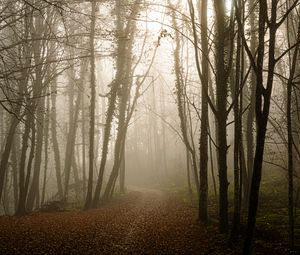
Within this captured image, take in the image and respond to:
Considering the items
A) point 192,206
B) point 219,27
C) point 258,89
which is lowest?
point 192,206

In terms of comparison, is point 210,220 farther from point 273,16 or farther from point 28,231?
point 273,16

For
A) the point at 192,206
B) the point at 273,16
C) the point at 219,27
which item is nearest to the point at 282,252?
the point at 273,16

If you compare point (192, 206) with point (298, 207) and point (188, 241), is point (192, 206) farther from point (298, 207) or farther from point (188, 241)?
point (188, 241)

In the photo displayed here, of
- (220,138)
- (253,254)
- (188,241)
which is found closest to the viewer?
(253,254)

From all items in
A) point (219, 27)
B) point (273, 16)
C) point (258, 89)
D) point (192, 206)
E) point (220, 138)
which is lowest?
point (192, 206)

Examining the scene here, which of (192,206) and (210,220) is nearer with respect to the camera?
(210,220)

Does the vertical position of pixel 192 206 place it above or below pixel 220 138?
below

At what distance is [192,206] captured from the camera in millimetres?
16672

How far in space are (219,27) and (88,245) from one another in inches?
279

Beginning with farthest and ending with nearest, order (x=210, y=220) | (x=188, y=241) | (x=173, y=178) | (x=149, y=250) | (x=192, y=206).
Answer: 1. (x=173, y=178)
2. (x=192, y=206)
3. (x=210, y=220)
4. (x=188, y=241)
5. (x=149, y=250)

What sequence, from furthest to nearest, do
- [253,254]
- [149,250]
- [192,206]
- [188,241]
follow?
[192,206] → [188,241] → [149,250] → [253,254]

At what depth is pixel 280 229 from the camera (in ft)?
32.5

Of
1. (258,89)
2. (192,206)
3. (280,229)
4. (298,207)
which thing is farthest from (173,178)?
(258,89)

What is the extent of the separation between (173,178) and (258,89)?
28.7 metres
